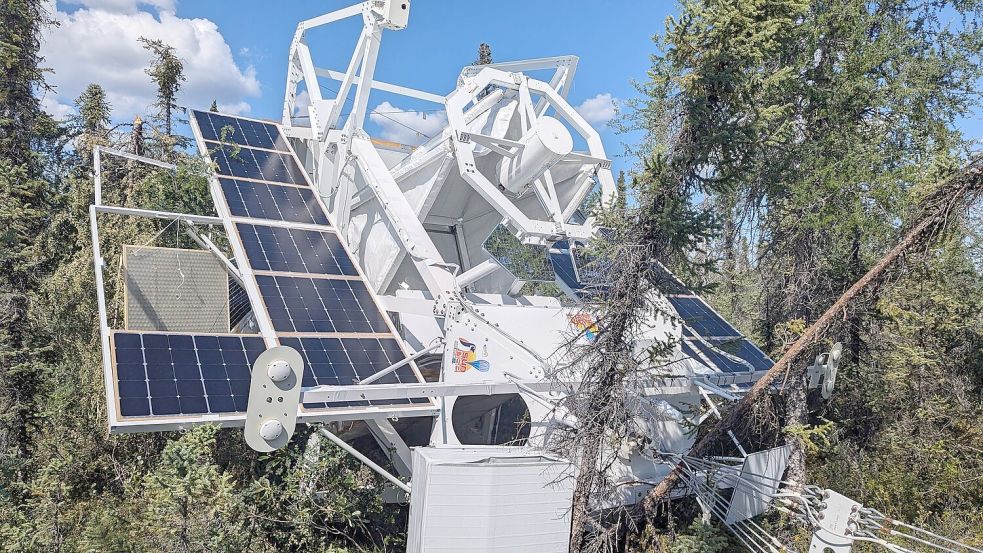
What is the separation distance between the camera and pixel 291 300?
11.3 m

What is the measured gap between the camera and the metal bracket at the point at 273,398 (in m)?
6.70

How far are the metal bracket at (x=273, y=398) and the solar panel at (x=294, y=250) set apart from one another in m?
5.46

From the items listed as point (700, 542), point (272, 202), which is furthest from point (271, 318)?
point (700, 542)

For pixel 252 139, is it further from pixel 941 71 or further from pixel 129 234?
pixel 941 71

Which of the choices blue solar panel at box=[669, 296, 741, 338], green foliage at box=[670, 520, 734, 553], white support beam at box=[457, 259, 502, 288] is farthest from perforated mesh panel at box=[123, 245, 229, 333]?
blue solar panel at box=[669, 296, 741, 338]

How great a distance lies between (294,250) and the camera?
1282cm

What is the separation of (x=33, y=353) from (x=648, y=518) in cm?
1465

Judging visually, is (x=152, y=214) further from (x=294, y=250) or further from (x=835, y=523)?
(x=835, y=523)

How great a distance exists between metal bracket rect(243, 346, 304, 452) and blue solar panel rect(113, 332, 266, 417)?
246 cm

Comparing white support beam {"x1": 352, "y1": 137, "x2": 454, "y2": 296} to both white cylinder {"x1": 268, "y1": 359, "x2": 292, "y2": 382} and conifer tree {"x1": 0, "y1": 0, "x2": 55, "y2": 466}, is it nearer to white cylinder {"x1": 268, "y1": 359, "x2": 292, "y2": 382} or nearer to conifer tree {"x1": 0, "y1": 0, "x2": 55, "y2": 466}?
white cylinder {"x1": 268, "y1": 359, "x2": 292, "y2": 382}

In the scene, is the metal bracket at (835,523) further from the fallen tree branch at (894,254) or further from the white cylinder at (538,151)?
the white cylinder at (538,151)

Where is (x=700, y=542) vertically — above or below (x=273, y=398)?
below

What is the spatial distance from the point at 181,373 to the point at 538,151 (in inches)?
301

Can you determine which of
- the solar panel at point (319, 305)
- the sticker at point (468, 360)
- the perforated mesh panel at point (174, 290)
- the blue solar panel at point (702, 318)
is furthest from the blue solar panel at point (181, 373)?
the blue solar panel at point (702, 318)
